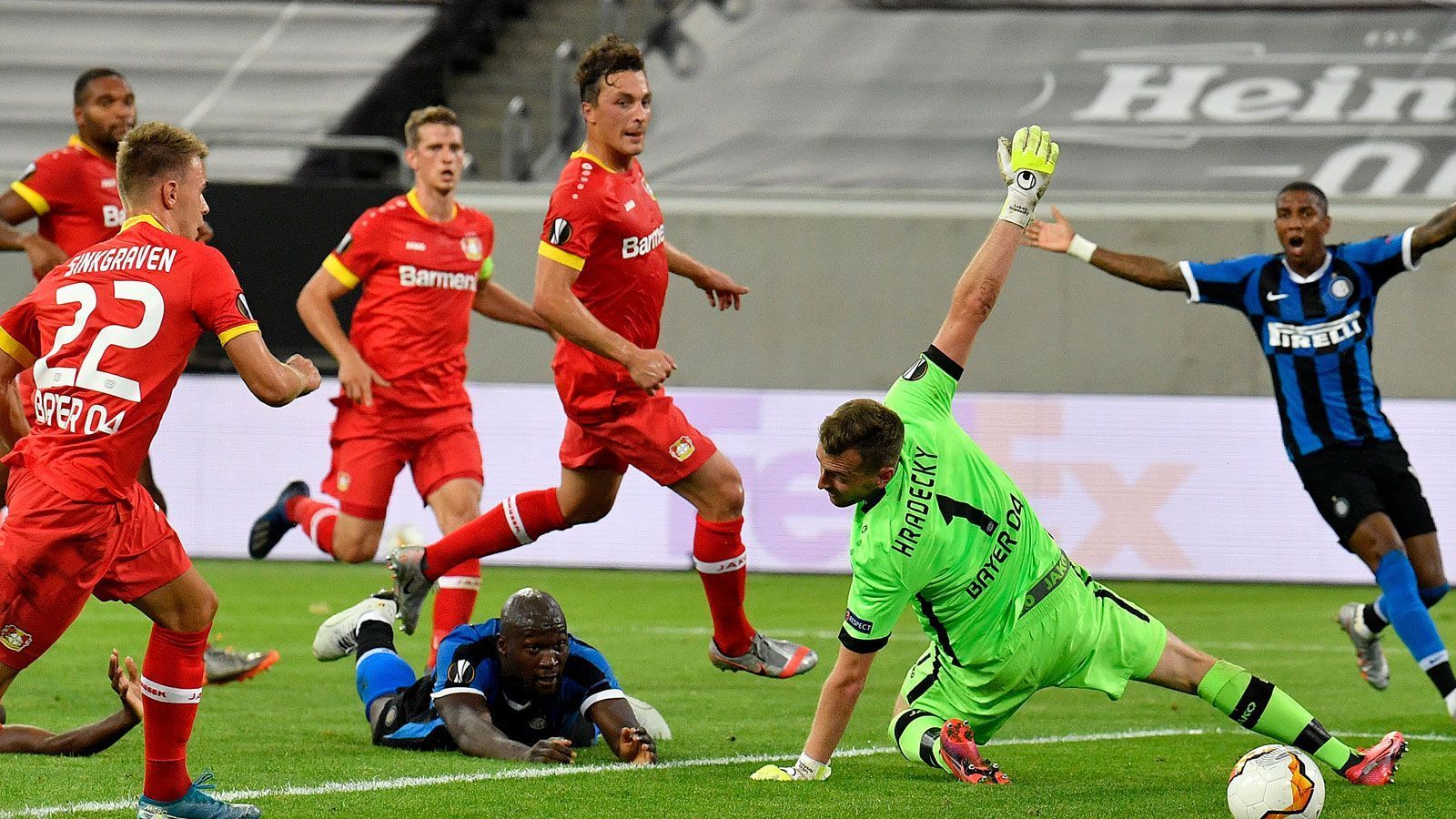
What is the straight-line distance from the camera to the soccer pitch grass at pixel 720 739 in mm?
5617

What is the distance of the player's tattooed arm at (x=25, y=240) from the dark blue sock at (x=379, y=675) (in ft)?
7.85

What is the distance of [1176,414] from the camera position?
14078 millimetres

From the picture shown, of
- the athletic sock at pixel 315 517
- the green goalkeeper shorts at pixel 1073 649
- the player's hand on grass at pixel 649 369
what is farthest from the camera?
the athletic sock at pixel 315 517

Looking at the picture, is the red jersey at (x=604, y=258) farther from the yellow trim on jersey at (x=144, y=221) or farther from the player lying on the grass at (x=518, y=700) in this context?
the yellow trim on jersey at (x=144, y=221)

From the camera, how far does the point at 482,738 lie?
633 cm

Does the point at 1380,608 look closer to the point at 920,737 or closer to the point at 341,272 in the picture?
the point at 920,737

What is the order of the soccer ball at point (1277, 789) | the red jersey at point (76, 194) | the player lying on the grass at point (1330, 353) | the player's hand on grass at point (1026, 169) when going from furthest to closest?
the red jersey at point (76, 194) → the player lying on the grass at point (1330, 353) → the player's hand on grass at point (1026, 169) → the soccer ball at point (1277, 789)

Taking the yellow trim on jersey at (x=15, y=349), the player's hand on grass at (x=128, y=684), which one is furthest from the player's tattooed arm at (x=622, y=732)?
the yellow trim on jersey at (x=15, y=349)

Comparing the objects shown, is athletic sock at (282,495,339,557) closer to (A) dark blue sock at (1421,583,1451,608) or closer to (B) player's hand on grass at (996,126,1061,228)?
(B) player's hand on grass at (996,126,1061,228)

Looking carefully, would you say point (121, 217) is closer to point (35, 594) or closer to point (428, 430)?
point (428, 430)

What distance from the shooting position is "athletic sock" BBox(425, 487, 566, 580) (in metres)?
7.35

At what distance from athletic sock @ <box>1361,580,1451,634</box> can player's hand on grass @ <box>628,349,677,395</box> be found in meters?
3.56

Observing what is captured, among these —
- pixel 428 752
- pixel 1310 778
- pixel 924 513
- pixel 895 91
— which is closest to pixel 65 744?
pixel 428 752

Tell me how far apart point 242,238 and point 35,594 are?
10.2 m
